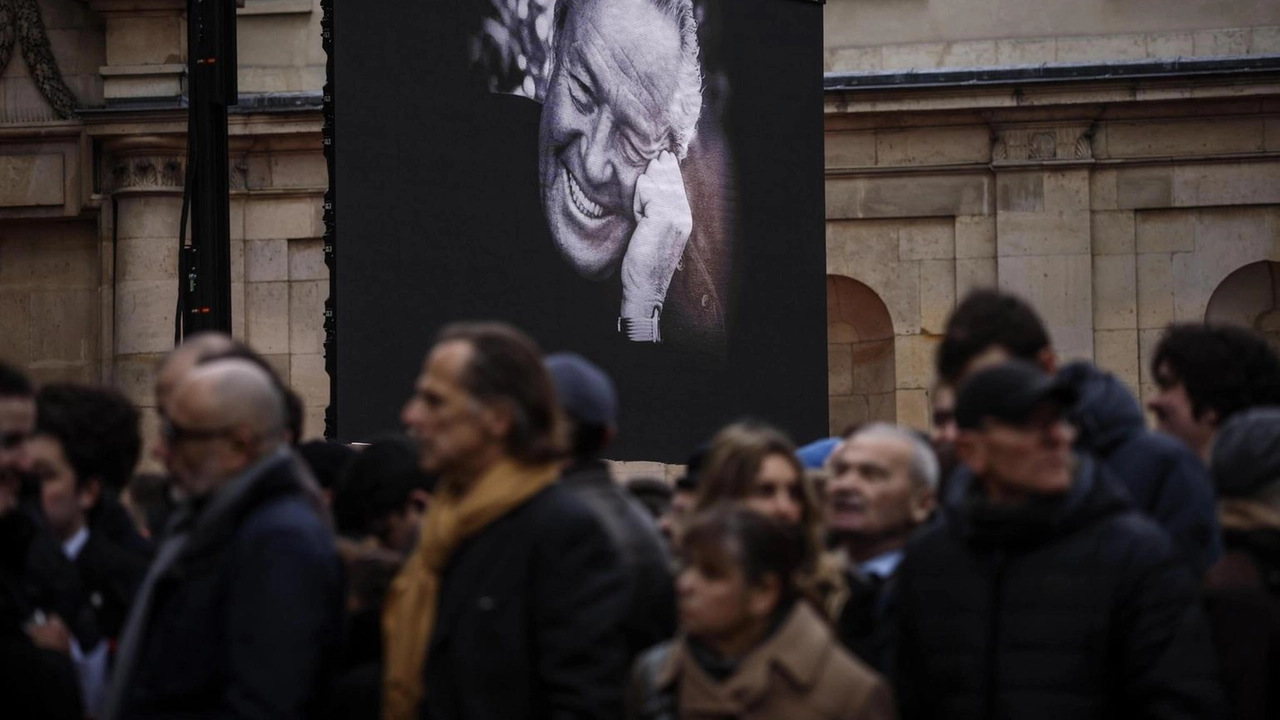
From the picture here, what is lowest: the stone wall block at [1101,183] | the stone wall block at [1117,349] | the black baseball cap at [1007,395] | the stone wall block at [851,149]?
the black baseball cap at [1007,395]

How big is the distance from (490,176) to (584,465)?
6.17m

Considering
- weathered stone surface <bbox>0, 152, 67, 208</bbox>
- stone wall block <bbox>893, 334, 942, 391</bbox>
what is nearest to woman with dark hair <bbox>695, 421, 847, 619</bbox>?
stone wall block <bbox>893, 334, 942, 391</bbox>

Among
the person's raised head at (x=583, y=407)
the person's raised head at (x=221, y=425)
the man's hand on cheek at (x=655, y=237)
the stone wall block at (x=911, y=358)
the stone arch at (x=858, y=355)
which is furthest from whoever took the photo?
the stone arch at (x=858, y=355)

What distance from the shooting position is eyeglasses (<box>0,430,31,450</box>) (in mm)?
5617

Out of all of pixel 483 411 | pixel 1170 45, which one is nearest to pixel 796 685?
pixel 483 411

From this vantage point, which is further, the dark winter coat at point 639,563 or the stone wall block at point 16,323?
the stone wall block at point 16,323

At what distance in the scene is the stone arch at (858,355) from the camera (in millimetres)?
16812

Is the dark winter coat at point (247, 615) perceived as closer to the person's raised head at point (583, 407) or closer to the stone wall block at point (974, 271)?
the person's raised head at point (583, 407)

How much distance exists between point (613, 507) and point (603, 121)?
23.4 feet

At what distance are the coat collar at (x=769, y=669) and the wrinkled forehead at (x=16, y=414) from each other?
2052 millimetres

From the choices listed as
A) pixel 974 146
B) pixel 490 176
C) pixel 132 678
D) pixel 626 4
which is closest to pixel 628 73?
pixel 626 4

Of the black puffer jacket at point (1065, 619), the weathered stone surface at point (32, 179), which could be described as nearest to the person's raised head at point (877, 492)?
the black puffer jacket at point (1065, 619)

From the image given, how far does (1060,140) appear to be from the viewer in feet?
53.4

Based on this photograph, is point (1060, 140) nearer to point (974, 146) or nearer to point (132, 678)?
point (974, 146)
